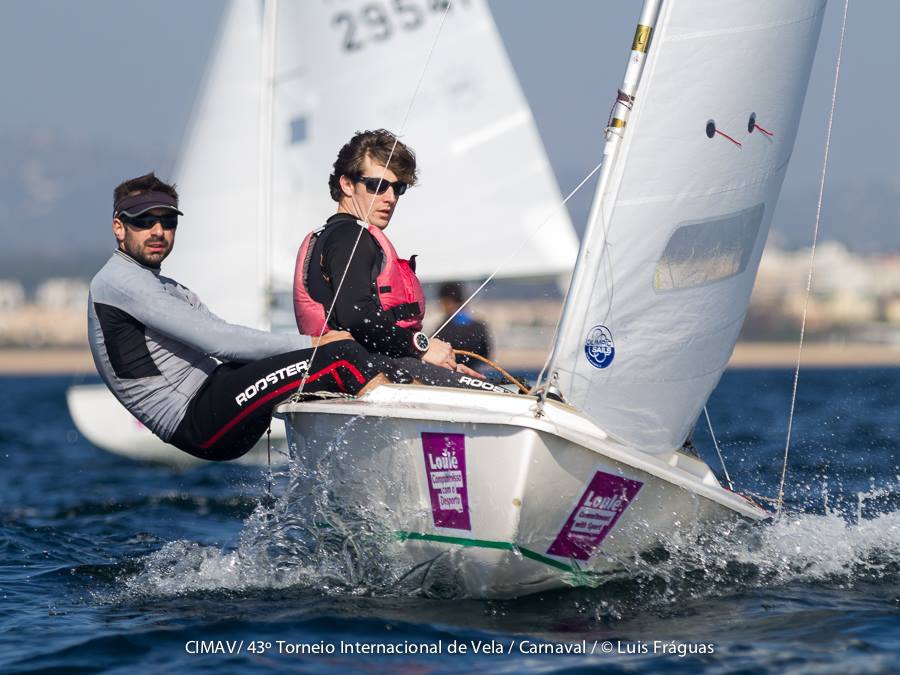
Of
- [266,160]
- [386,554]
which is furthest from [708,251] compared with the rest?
[266,160]

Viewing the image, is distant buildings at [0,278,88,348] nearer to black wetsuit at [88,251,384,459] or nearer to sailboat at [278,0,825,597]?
black wetsuit at [88,251,384,459]

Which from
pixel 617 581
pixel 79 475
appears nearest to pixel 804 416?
pixel 79 475

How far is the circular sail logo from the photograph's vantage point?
4.63m

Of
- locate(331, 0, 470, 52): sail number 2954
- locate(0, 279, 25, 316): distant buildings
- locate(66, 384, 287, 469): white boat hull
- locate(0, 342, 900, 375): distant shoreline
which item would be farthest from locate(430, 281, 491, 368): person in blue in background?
locate(0, 279, 25, 316): distant buildings

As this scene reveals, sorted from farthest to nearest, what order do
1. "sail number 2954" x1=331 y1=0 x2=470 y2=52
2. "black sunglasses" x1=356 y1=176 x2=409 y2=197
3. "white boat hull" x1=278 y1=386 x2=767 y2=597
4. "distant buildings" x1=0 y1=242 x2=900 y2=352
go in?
"distant buildings" x1=0 y1=242 x2=900 y2=352 → "sail number 2954" x1=331 y1=0 x2=470 y2=52 → "black sunglasses" x1=356 y1=176 x2=409 y2=197 → "white boat hull" x1=278 y1=386 x2=767 y2=597

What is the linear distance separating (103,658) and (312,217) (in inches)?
281

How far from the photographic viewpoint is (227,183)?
11.1 metres

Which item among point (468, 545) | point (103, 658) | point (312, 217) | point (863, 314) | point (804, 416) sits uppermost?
point (863, 314)

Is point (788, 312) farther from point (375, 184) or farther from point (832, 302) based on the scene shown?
point (375, 184)

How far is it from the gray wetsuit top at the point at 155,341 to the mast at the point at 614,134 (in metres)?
0.91

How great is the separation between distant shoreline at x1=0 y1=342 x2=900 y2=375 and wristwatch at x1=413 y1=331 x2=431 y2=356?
52.9 meters

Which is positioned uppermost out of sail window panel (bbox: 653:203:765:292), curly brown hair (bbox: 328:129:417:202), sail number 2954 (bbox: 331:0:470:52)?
sail number 2954 (bbox: 331:0:470:52)

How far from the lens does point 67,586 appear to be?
16.6ft

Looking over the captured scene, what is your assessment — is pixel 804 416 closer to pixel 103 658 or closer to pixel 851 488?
pixel 851 488
